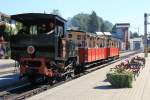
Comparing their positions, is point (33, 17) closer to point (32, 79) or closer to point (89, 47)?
point (32, 79)

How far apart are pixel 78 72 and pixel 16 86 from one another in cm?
847

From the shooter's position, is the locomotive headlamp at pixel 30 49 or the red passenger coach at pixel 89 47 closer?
the locomotive headlamp at pixel 30 49

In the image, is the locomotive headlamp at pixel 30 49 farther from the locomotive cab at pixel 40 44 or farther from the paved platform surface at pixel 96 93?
the paved platform surface at pixel 96 93

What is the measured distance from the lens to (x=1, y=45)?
5872 cm

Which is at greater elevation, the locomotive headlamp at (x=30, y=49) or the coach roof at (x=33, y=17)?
the coach roof at (x=33, y=17)

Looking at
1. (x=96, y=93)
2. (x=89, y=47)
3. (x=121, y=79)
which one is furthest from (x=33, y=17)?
(x=89, y=47)

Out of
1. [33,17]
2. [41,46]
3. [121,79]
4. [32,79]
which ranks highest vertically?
[33,17]

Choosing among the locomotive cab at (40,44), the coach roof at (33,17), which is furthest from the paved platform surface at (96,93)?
the coach roof at (33,17)

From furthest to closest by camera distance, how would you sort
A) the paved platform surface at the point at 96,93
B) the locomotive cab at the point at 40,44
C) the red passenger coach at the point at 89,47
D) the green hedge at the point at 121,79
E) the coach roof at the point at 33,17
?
the red passenger coach at the point at 89,47
the coach roof at the point at 33,17
the locomotive cab at the point at 40,44
the green hedge at the point at 121,79
the paved platform surface at the point at 96,93

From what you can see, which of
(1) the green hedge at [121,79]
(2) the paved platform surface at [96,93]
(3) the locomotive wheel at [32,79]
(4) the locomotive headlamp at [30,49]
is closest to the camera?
(2) the paved platform surface at [96,93]

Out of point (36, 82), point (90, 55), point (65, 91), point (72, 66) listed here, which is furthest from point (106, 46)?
point (65, 91)

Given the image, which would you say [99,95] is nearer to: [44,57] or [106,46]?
[44,57]

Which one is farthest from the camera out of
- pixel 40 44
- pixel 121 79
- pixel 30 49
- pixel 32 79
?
pixel 32 79

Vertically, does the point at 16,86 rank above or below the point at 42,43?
below
